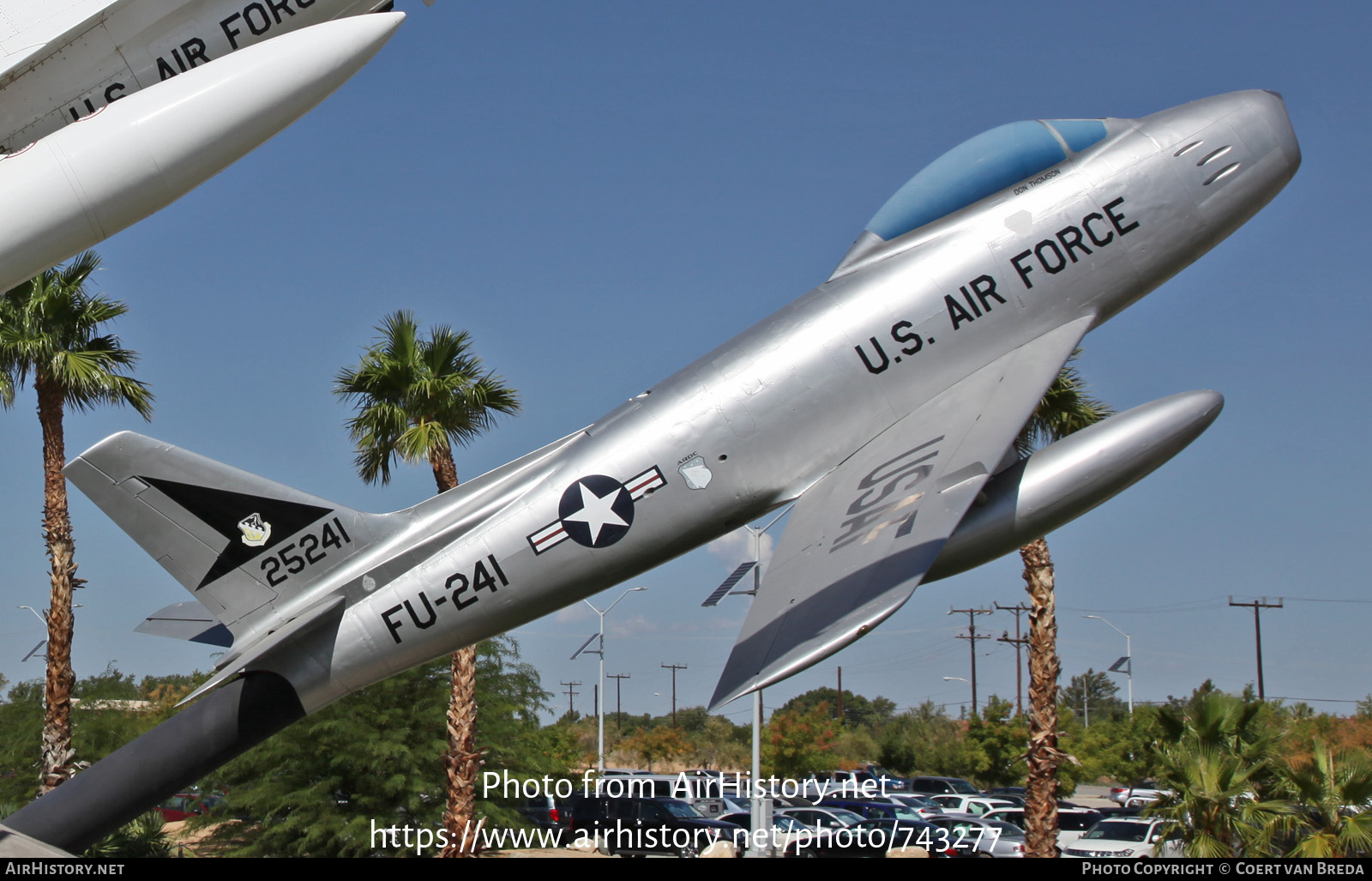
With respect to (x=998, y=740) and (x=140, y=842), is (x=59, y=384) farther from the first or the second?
(x=998, y=740)

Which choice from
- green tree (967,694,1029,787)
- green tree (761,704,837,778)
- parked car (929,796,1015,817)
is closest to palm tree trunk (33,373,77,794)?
parked car (929,796,1015,817)

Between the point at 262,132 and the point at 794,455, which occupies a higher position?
the point at 262,132

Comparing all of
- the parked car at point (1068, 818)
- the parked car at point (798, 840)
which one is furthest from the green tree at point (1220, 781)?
the parked car at point (1068, 818)

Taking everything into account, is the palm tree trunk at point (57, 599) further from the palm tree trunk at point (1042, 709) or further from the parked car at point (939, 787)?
the parked car at point (939, 787)

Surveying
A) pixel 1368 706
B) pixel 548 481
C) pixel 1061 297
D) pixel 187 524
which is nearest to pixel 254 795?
pixel 187 524

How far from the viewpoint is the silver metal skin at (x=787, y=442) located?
9.95m

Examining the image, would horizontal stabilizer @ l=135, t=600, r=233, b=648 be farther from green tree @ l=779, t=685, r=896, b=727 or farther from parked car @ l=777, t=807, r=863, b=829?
green tree @ l=779, t=685, r=896, b=727

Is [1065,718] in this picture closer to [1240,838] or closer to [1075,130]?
[1240,838]

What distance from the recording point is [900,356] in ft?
33.5

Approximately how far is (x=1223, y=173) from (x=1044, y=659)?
35.1ft

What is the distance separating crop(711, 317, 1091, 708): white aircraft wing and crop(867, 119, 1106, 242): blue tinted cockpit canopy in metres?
1.64

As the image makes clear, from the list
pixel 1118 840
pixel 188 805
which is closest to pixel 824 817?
pixel 1118 840

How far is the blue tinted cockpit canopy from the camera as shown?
35.1 ft

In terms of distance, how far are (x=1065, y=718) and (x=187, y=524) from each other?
153 ft
